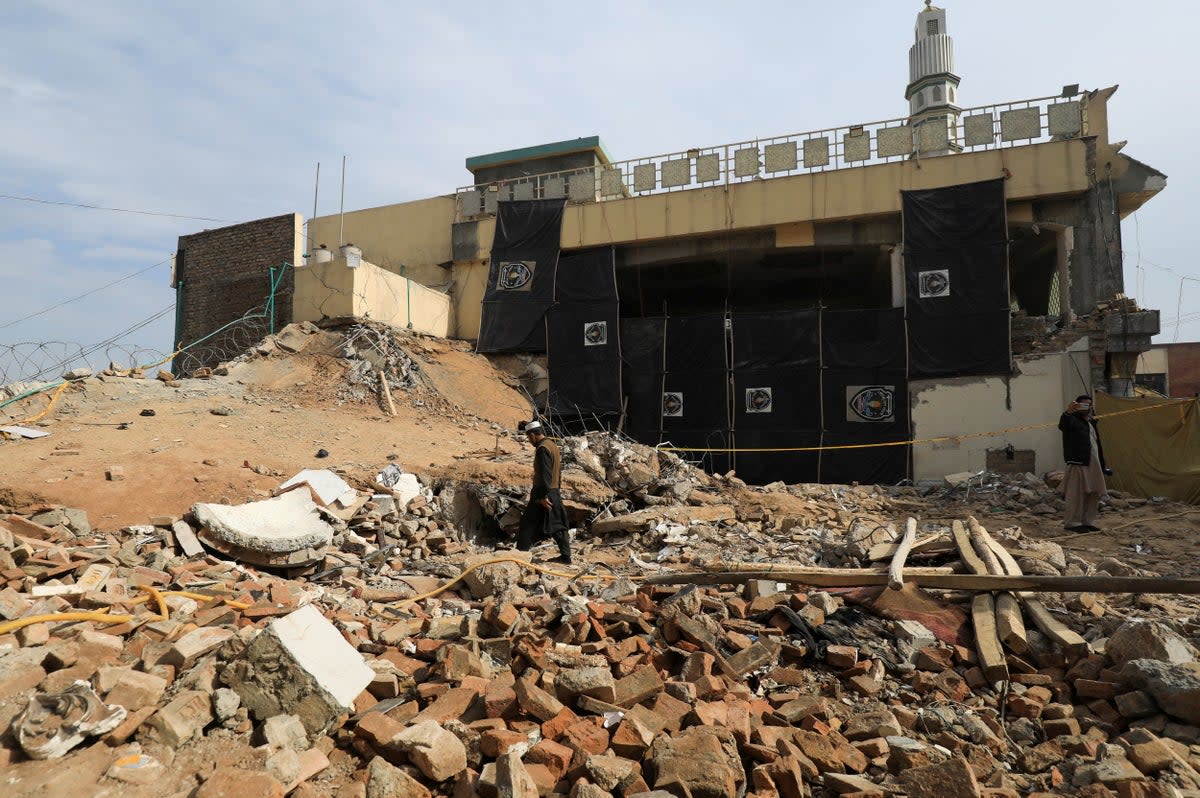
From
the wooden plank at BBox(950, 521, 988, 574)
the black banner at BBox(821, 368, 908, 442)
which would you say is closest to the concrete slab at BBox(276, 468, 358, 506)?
the wooden plank at BBox(950, 521, 988, 574)

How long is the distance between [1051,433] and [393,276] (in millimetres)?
14962

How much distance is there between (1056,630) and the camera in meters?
3.95

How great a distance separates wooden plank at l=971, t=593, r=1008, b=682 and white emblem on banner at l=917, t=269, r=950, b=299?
1209cm

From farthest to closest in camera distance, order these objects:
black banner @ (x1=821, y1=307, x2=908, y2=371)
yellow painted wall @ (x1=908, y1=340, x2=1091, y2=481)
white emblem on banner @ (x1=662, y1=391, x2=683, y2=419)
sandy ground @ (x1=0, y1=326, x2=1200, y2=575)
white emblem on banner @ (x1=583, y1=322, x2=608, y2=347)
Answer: white emblem on banner @ (x1=583, y1=322, x2=608, y2=347) → white emblem on banner @ (x1=662, y1=391, x2=683, y2=419) → black banner @ (x1=821, y1=307, x2=908, y2=371) → yellow painted wall @ (x1=908, y1=340, x2=1091, y2=481) → sandy ground @ (x1=0, y1=326, x2=1200, y2=575)

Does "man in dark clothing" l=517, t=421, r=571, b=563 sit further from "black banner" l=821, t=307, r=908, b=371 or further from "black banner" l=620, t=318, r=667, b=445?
"black banner" l=821, t=307, r=908, b=371

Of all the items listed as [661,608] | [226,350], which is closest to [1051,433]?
[661,608]

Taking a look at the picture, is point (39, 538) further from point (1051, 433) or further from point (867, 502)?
point (1051, 433)

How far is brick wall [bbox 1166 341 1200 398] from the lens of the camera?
99.1ft

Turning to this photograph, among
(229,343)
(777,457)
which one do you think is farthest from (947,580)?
(229,343)

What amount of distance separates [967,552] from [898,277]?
11.8 metres

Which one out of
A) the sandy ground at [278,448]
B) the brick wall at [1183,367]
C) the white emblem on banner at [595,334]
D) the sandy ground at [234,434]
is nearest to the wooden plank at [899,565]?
the sandy ground at [278,448]

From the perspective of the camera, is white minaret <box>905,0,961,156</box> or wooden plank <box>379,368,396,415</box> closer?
wooden plank <box>379,368,396,415</box>

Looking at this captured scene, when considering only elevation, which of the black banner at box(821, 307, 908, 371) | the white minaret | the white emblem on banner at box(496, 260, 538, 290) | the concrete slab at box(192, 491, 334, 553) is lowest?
the concrete slab at box(192, 491, 334, 553)

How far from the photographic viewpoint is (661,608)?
4301 mm
